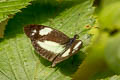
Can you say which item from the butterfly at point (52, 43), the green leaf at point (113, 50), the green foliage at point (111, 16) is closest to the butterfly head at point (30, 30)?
the butterfly at point (52, 43)

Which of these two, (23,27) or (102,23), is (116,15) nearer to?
(102,23)

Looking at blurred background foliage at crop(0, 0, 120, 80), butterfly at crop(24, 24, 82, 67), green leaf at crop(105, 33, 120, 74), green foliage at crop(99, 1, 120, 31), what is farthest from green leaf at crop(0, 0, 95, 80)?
green foliage at crop(99, 1, 120, 31)

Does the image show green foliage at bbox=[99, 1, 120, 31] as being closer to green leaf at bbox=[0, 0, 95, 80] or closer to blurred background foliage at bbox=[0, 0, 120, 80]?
blurred background foliage at bbox=[0, 0, 120, 80]

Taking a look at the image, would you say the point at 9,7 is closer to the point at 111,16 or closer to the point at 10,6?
the point at 10,6

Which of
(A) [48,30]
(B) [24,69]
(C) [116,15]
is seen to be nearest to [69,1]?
(A) [48,30]

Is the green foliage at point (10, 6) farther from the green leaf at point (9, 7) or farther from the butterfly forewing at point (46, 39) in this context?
the butterfly forewing at point (46, 39)

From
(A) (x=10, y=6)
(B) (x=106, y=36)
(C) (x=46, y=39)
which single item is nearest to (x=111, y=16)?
(B) (x=106, y=36)
